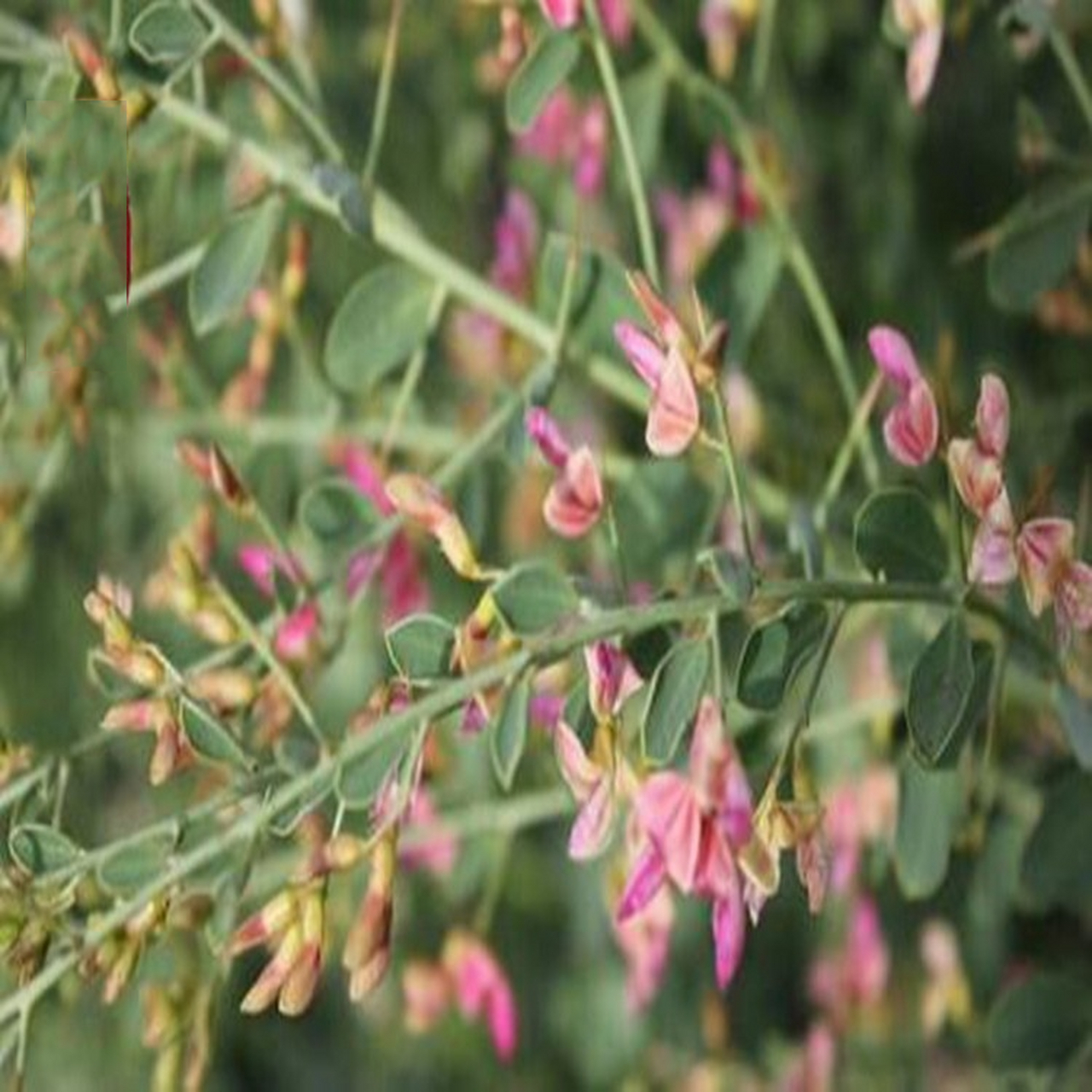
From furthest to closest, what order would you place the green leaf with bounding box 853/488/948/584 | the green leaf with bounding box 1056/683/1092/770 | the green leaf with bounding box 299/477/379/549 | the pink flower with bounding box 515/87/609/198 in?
the pink flower with bounding box 515/87/609/198 → the green leaf with bounding box 299/477/379/549 → the green leaf with bounding box 1056/683/1092/770 → the green leaf with bounding box 853/488/948/584

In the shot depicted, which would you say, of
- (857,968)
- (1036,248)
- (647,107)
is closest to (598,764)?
(1036,248)

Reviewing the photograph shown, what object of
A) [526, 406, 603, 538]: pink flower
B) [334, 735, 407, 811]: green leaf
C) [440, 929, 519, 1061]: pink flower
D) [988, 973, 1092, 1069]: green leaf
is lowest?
[988, 973, 1092, 1069]: green leaf

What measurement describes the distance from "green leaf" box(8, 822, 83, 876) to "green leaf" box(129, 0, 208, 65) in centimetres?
23

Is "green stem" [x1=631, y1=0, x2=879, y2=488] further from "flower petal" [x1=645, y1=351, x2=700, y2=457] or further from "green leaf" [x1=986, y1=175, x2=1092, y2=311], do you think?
"flower petal" [x1=645, y1=351, x2=700, y2=457]

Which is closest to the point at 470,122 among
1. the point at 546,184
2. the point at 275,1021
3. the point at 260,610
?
the point at 546,184

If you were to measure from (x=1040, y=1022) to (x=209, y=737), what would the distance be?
15.9 inches

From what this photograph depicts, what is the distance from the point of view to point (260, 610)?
3.86 feet

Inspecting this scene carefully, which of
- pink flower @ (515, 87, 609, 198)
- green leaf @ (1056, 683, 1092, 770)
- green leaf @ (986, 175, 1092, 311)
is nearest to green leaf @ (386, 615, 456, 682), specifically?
green leaf @ (1056, 683, 1092, 770)

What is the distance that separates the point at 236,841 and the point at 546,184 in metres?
0.69

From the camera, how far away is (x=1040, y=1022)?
1.02m

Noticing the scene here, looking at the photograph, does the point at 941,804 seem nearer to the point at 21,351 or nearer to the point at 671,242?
the point at 21,351

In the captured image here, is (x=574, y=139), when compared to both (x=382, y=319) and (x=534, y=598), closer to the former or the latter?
(x=382, y=319)

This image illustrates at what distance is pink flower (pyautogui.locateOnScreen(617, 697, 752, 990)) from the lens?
0.65 metres

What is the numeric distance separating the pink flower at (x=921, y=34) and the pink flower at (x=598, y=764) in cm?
25
